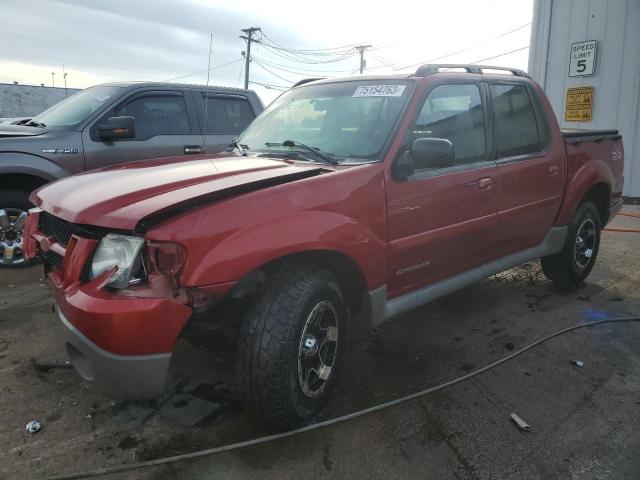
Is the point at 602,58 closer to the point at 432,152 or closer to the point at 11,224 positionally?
the point at 432,152

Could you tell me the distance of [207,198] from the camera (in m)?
2.30

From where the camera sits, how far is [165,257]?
7.10ft

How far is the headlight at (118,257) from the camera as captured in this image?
2.15 m

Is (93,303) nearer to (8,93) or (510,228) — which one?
(510,228)

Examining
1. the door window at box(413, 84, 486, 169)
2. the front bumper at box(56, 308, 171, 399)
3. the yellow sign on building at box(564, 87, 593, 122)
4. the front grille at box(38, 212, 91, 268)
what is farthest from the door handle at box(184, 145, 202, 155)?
the yellow sign on building at box(564, 87, 593, 122)

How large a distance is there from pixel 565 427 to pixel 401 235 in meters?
1.32

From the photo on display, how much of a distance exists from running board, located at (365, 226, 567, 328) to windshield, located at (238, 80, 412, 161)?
83 centimetres

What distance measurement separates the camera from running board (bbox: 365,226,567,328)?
2947 mm

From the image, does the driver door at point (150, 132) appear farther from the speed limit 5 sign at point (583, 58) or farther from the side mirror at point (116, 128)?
the speed limit 5 sign at point (583, 58)

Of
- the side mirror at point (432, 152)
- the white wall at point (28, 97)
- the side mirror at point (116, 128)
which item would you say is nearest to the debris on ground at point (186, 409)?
the side mirror at point (432, 152)

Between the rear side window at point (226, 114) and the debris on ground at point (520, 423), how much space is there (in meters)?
4.63

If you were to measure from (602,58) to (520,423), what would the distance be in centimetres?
812

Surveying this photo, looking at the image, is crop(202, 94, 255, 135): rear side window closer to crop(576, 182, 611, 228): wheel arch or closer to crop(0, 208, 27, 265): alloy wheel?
crop(0, 208, 27, 265): alloy wheel

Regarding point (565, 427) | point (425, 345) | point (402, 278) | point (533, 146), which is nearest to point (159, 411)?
point (402, 278)
